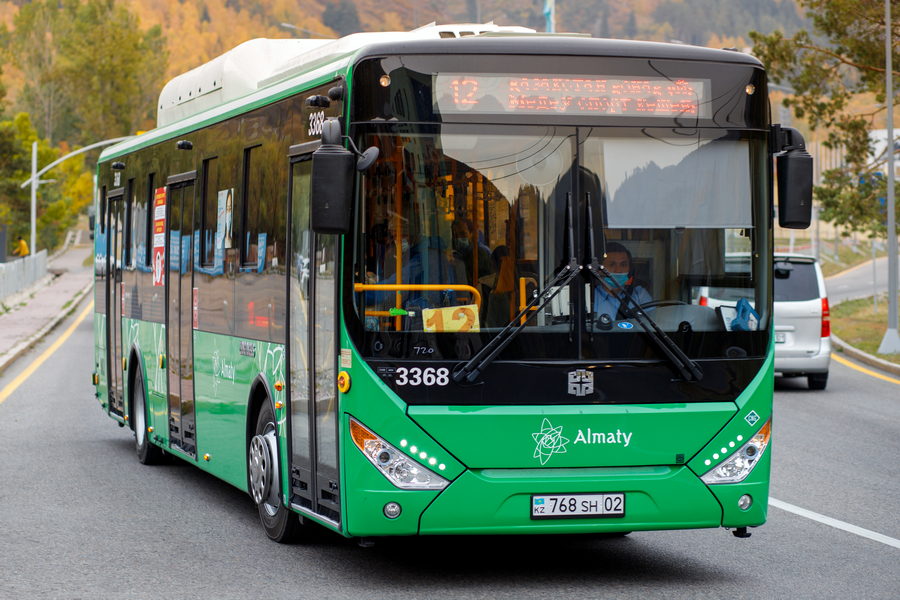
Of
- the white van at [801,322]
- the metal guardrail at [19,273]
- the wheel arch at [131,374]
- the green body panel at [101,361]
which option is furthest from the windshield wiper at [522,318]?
the metal guardrail at [19,273]

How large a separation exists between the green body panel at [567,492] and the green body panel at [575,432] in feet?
0.20

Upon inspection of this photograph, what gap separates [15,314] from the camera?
45812 millimetres

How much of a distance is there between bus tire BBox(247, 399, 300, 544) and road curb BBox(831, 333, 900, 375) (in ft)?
59.6

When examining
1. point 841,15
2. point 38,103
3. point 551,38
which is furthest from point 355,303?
point 38,103

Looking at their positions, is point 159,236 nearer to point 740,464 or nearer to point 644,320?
point 644,320

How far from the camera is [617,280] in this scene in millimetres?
7887

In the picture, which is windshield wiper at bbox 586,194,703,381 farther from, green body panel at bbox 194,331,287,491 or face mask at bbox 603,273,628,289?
green body panel at bbox 194,331,287,491

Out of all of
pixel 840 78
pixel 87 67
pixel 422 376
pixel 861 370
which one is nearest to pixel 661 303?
pixel 422 376

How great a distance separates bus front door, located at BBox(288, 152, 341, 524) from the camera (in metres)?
8.11

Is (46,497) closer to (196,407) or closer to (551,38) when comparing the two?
(196,407)

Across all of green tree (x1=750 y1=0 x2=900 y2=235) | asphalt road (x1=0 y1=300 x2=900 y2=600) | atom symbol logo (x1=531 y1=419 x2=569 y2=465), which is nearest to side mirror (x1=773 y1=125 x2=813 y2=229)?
atom symbol logo (x1=531 y1=419 x2=569 y2=465)

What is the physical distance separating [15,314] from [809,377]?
2979 centimetres

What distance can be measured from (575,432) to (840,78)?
29.7 metres

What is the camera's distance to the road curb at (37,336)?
27.9m
